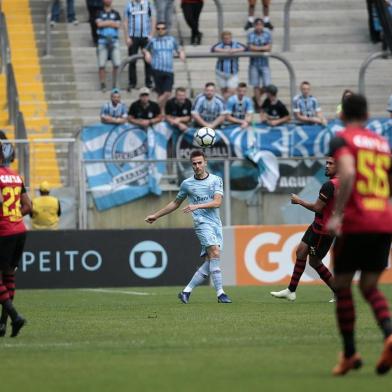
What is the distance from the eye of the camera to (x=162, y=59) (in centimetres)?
2788

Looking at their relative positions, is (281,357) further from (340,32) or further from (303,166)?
(340,32)

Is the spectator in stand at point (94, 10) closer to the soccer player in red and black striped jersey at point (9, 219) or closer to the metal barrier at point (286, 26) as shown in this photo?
the metal barrier at point (286, 26)

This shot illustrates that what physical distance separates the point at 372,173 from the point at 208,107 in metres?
16.7

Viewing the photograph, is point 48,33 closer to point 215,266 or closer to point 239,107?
point 239,107

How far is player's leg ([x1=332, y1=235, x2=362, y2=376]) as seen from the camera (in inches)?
386

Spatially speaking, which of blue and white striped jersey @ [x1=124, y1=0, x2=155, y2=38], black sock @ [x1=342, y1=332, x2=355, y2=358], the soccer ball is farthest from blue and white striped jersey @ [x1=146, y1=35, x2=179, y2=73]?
black sock @ [x1=342, y1=332, x2=355, y2=358]

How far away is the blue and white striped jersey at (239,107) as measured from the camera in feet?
87.9

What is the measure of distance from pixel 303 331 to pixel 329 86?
17.8 metres

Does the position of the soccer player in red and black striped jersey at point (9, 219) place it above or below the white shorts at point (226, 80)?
above

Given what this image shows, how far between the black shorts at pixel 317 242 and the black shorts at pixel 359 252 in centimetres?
853

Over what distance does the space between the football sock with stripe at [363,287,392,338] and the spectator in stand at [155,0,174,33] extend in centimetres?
2087

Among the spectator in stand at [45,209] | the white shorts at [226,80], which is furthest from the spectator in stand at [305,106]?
the spectator in stand at [45,209]

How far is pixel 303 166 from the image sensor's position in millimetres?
25328

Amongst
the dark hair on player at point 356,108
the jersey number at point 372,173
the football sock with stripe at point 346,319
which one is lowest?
the football sock with stripe at point 346,319
